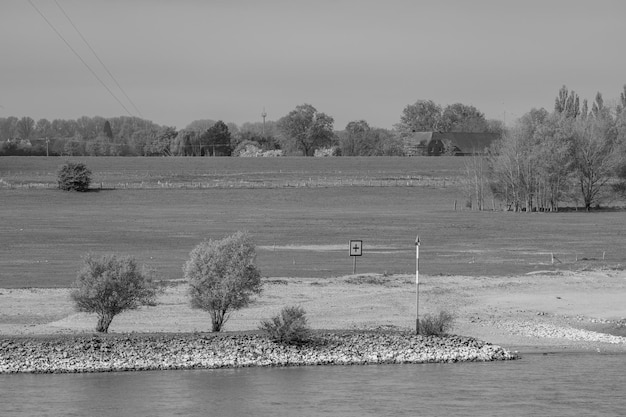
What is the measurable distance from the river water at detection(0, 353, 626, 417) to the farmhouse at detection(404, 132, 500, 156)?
6153 inches

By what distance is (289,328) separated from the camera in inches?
1262

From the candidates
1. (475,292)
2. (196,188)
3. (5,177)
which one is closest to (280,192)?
(196,188)

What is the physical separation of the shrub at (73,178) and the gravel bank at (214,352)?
73481mm

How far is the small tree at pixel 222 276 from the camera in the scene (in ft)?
110

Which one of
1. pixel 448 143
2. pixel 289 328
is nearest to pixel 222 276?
pixel 289 328

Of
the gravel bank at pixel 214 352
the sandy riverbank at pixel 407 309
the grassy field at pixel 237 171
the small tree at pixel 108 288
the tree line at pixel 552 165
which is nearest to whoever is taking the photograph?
the gravel bank at pixel 214 352

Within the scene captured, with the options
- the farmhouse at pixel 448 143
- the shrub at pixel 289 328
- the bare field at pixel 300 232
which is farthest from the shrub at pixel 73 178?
the farmhouse at pixel 448 143

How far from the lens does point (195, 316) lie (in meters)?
37.4

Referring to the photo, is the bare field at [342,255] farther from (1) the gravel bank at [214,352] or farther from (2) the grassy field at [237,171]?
(2) the grassy field at [237,171]

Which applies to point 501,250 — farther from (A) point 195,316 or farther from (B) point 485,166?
(B) point 485,166

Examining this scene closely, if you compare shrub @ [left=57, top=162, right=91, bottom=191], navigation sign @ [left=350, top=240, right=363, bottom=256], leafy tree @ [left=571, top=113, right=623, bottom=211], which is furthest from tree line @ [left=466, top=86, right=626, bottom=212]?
navigation sign @ [left=350, top=240, right=363, bottom=256]

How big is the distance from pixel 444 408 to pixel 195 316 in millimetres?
12276

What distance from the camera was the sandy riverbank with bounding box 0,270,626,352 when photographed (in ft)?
117

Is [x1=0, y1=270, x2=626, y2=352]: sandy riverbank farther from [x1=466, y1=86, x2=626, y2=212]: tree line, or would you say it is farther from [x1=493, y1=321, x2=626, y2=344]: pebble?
[x1=466, y1=86, x2=626, y2=212]: tree line
